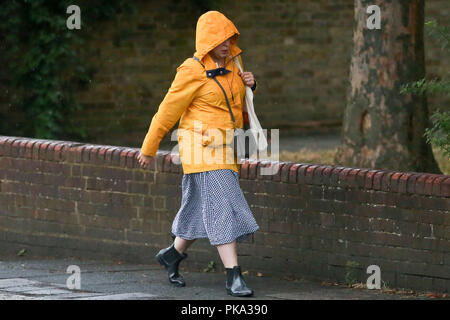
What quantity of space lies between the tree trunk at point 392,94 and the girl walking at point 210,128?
377 cm

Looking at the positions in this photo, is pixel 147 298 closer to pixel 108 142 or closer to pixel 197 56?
pixel 197 56

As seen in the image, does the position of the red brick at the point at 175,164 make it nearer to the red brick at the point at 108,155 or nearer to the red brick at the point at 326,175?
the red brick at the point at 108,155

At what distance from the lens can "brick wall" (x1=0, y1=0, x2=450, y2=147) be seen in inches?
660

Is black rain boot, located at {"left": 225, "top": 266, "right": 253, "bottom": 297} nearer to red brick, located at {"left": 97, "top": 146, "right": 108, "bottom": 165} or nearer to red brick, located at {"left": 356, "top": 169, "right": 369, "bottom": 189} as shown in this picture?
red brick, located at {"left": 356, "top": 169, "right": 369, "bottom": 189}

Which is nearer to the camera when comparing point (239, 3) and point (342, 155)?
point (342, 155)

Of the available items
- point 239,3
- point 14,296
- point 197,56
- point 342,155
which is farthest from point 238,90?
point 239,3

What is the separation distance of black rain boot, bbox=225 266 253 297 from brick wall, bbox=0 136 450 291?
3.01 feet

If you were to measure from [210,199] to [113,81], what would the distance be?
9.40 m

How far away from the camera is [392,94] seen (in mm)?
11258

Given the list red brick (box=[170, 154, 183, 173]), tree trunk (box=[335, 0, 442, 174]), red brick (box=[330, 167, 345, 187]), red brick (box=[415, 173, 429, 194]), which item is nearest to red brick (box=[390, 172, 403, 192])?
red brick (box=[415, 173, 429, 194])

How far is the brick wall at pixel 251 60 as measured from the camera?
1677cm

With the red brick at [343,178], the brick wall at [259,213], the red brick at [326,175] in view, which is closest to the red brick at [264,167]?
the brick wall at [259,213]

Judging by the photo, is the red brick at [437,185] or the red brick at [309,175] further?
the red brick at [309,175]
